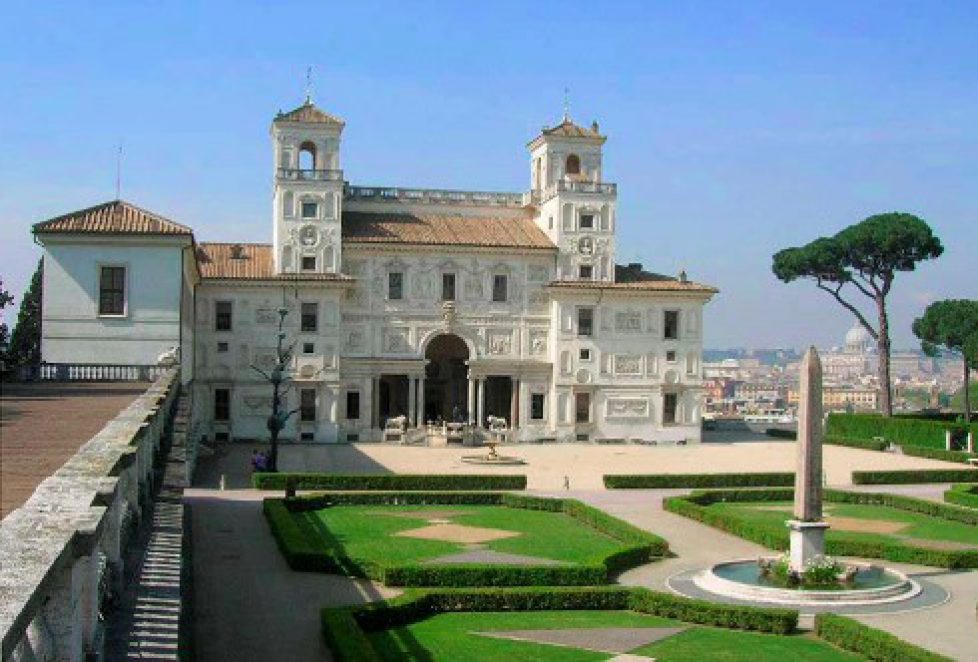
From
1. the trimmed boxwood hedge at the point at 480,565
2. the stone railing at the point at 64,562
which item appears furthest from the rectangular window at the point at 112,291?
the stone railing at the point at 64,562

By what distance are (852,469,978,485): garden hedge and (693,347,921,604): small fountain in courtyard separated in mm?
18647

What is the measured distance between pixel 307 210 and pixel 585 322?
13.5 metres

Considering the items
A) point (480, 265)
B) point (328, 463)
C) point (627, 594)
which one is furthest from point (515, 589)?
point (480, 265)

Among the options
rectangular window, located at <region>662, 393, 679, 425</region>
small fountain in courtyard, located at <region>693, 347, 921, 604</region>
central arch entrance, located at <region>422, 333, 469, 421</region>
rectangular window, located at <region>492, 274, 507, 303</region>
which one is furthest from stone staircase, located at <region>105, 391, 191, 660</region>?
rectangular window, located at <region>662, 393, 679, 425</region>

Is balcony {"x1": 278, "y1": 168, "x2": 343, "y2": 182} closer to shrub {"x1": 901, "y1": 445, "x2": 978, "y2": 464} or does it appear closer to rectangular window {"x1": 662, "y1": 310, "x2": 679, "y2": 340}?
rectangular window {"x1": 662, "y1": 310, "x2": 679, "y2": 340}

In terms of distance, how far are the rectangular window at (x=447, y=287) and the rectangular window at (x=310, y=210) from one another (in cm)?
626

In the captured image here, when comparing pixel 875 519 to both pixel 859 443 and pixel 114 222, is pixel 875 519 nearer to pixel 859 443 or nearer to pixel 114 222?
pixel 114 222

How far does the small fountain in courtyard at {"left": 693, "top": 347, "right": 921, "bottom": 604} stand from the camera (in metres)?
20.7

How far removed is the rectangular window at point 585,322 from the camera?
5800 centimetres

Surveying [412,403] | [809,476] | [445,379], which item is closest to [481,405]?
[412,403]

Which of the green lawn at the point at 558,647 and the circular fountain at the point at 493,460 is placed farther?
the circular fountain at the point at 493,460

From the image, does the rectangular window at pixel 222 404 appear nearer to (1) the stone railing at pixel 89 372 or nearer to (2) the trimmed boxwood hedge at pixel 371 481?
(2) the trimmed boxwood hedge at pixel 371 481

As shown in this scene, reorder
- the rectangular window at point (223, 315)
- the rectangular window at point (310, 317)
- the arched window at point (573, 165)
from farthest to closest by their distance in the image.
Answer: the arched window at point (573, 165)
the rectangular window at point (310, 317)
the rectangular window at point (223, 315)

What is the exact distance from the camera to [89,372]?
32594 mm
